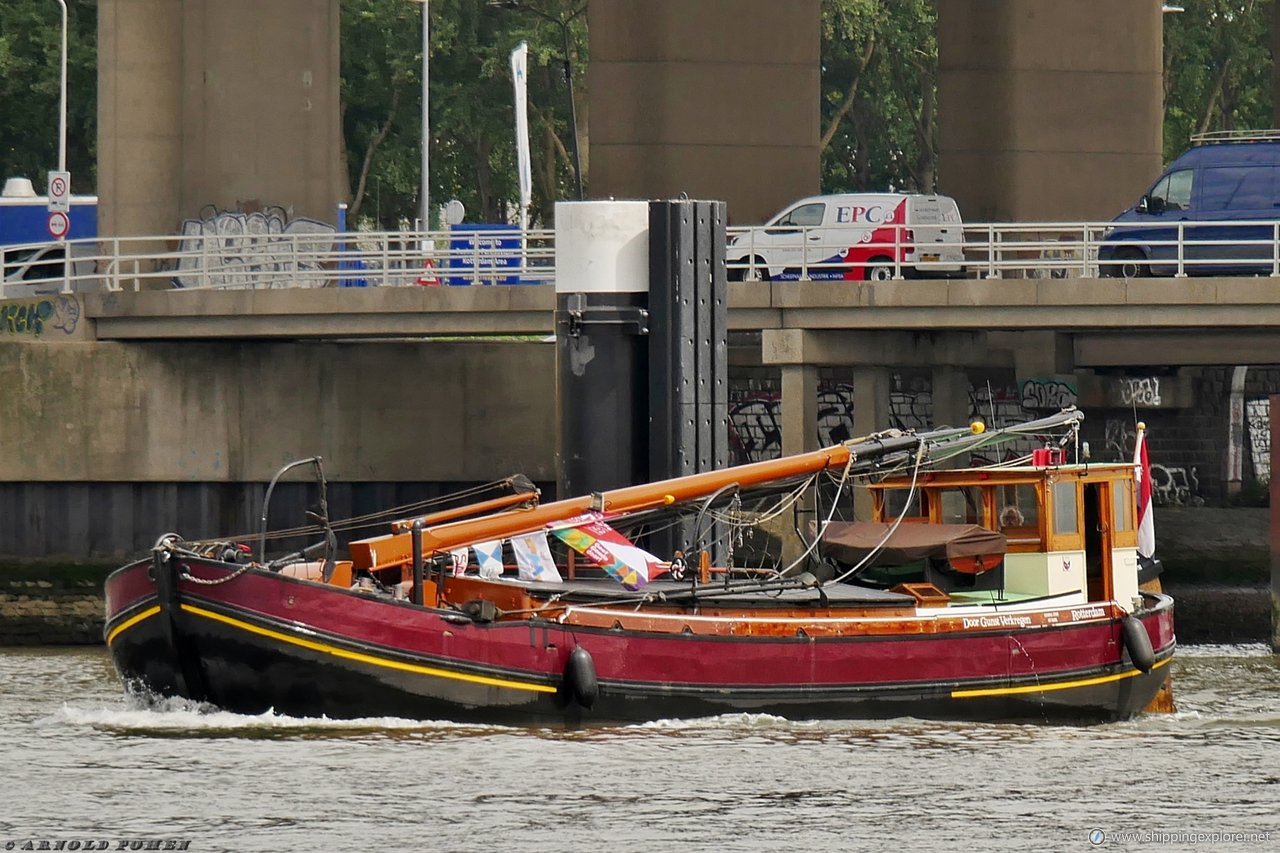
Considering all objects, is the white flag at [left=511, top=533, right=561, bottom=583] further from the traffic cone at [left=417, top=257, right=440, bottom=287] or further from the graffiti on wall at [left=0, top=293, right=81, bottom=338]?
the graffiti on wall at [left=0, top=293, right=81, bottom=338]


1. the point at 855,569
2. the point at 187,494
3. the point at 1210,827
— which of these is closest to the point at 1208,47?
the point at 187,494

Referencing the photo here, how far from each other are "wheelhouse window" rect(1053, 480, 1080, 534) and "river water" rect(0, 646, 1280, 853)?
7.15 feet

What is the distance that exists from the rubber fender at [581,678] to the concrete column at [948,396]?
1509cm

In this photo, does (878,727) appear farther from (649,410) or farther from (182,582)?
(182,582)

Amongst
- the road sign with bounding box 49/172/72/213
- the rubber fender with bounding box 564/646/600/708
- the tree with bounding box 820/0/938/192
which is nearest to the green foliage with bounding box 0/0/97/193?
the road sign with bounding box 49/172/72/213

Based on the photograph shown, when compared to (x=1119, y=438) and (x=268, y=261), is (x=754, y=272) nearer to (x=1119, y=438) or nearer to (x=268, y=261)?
(x=268, y=261)

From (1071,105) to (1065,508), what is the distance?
79.6 feet

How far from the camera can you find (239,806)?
2081 centimetres

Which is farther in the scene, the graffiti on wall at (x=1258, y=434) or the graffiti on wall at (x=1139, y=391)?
the graffiti on wall at (x=1258, y=434)

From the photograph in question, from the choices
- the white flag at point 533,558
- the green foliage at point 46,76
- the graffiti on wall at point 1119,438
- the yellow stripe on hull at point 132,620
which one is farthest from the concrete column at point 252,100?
the green foliage at point 46,76

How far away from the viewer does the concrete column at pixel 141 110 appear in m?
45.0

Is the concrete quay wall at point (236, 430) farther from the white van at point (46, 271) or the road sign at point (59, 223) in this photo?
the road sign at point (59, 223)

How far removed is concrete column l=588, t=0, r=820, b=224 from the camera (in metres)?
43.6

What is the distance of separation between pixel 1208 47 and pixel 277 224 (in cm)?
3883
